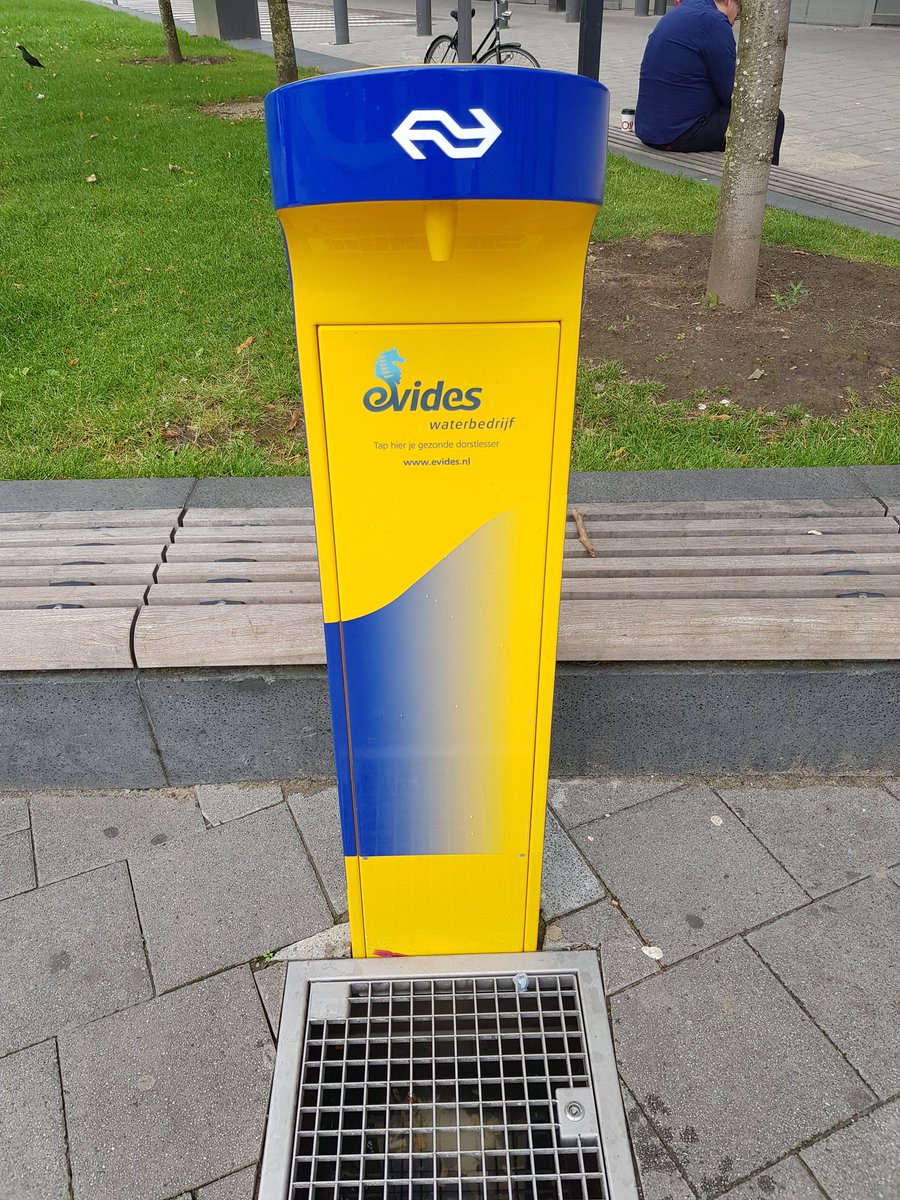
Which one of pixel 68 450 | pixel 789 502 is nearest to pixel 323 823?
pixel 789 502

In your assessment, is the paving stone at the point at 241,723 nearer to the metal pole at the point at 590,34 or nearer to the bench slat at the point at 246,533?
the bench slat at the point at 246,533

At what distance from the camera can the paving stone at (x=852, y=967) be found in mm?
2014

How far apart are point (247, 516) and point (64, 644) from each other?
86 cm

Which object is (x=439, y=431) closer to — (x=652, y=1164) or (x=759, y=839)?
(x=652, y=1164)

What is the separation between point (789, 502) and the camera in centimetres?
311

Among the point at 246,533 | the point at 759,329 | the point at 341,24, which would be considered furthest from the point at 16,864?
the point at 341,24

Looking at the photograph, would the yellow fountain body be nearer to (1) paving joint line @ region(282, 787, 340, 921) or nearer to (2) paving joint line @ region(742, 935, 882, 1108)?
(1) paving joint line @ region(282, 787, 340, 921)

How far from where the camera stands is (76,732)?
257 cm

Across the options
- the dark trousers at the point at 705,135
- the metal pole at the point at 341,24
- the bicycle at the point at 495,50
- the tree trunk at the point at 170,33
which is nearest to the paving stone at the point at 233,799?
the bicycle at the point at 495,50

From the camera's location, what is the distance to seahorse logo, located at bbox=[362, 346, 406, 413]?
1.38 meters

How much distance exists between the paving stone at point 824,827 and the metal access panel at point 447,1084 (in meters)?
0.71

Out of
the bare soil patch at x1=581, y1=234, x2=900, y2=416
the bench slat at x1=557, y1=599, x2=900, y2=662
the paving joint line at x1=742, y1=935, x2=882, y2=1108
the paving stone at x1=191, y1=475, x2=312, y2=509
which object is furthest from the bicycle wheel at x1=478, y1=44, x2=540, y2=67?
the paving joint line at x1=742, y1=935, x2=882, y2=1108

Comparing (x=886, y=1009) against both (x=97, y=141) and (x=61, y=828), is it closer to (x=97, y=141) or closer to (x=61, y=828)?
(x=61, y=828)

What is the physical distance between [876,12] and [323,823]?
20.8 m
